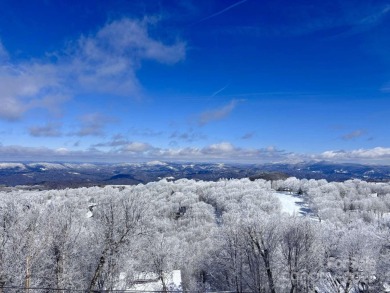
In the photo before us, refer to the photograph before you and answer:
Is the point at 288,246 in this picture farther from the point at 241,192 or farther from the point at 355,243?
the point at 241,192

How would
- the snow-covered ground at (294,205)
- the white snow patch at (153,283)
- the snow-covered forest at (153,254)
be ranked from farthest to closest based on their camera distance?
the snow-covered ground at (294,205)
the white snow patch at (153,283)
the snow-covered forest at (153,254)

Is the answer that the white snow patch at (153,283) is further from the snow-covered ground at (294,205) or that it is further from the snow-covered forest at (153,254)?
the snow-covered ground at (294,205)

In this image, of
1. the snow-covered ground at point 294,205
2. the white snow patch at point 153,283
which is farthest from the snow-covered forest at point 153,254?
the snow-covered ground at point 294,205

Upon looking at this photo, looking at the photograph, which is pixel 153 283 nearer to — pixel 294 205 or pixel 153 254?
pixel 153 254

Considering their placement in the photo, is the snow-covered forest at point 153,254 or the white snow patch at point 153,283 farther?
the white snow patch at point 153,283

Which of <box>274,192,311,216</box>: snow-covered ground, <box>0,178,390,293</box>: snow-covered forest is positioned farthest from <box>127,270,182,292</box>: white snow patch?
<box>274,192,311,216</box>: snow-covered ground

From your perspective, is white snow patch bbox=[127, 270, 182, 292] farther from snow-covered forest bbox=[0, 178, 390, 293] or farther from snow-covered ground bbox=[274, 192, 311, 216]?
snow-covered ground bbox=[274, 192, 311, 216]

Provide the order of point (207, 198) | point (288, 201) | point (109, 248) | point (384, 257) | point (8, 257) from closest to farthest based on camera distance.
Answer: point (8, 257)
point (109, 248)
point (384, 257)
point (288, 201)
point (207, 198)

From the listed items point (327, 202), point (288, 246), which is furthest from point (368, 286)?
point (327, 202)
